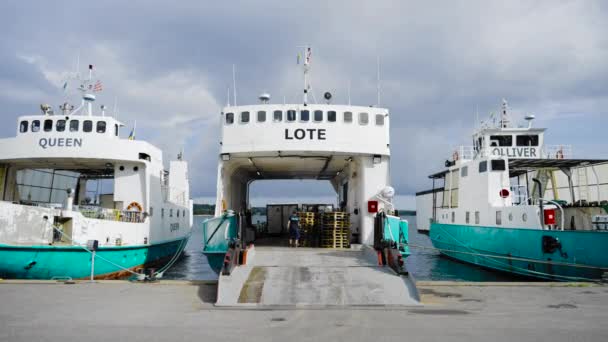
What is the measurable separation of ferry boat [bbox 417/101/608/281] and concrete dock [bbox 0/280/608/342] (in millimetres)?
3080

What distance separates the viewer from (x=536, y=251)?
56.9ft

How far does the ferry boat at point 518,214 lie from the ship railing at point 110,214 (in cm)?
1314

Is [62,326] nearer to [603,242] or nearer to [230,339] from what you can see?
[230,339]

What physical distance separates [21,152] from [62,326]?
14.4 m

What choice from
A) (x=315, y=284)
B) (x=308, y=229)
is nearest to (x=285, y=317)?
(x=315, y=284)

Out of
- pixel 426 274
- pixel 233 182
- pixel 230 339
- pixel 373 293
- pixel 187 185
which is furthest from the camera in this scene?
pixel 187 185

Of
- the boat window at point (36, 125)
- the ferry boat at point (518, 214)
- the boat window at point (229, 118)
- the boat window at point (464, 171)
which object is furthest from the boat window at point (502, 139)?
→ the boat window at point (36, 125)

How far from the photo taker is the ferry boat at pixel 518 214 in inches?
611

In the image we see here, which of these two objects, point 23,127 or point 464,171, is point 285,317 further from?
point 464,171

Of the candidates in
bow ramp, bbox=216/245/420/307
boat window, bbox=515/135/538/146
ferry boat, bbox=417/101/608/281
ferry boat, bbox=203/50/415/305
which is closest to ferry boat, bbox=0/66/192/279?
ferry boat, bbox=203/50/415/305

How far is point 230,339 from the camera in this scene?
18.7 ft

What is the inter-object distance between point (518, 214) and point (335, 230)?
8.90m

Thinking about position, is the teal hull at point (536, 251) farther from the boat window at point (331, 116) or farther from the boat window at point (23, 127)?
the boat window at point (23, 127)

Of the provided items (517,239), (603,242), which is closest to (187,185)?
(517,239)
